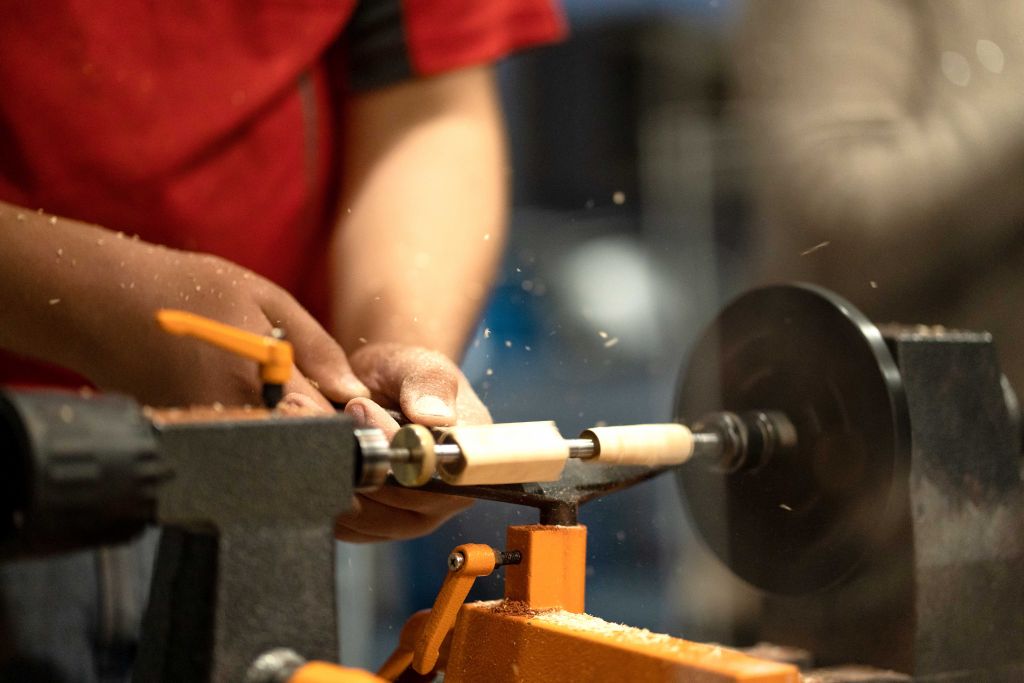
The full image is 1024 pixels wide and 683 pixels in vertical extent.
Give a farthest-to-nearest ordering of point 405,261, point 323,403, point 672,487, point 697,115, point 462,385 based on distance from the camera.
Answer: point 697,115 < point 672,487 < point 405,261 < point 462,385 < point 323,403

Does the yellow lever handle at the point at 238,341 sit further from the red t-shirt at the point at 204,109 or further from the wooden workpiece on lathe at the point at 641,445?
the red t-shirt at the point at 204,109

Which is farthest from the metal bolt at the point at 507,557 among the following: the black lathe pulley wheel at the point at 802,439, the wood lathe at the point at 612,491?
the black lathe pulley wheel at the point at 802,439

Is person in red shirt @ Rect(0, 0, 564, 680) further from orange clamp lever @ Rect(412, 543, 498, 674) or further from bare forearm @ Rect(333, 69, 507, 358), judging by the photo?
orange clamp lever @ Rect(412, 543, 498, 674)

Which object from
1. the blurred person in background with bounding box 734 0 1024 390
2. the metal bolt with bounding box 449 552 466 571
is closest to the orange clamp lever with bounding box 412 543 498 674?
the metal bolt with bounding box 449 552 466 571

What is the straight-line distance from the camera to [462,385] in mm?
783

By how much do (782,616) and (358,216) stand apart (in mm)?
572

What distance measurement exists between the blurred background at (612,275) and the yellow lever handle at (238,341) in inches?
11.3

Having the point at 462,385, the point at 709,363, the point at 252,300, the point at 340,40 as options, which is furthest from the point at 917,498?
the point at 340,40

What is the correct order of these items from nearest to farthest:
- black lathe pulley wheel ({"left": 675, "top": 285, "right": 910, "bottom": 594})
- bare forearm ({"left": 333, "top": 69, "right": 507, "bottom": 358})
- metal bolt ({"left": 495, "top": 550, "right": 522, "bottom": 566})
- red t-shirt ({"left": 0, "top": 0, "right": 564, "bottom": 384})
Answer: metal bolt ({"left": 495, "top": 550, "right": 522, "bottom": 566}) → black lathe pulley wheel ({"left": 675, "top": 285, "right": 910, "bottom": 594}) → red t-shirt ({"left": 0, "top": 0, "right": 564, "bottom": 384}) → bare forearm ({"left": 333, "top": 69, "right": 507, "bottom": 358})

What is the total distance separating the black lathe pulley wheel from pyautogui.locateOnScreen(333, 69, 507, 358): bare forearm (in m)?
0.27

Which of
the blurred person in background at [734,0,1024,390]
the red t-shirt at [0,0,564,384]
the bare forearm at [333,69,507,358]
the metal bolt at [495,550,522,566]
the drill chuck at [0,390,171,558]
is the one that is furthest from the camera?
the blurred person in background at [734,0,1024,390]

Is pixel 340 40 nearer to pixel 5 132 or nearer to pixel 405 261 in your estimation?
pixel 405 261

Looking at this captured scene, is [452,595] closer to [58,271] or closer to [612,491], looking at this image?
[612,491]

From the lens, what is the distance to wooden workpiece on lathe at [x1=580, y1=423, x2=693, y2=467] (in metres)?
0.63
